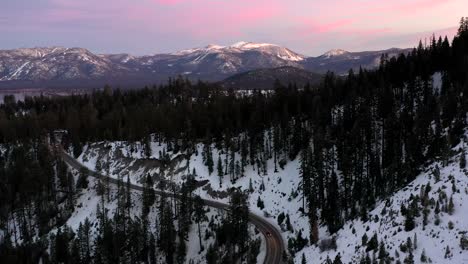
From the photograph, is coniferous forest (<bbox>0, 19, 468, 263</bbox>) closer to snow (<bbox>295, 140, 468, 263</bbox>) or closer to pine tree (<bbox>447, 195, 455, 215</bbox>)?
snow (<bbox>295, 140, 468, 263</bbox>)

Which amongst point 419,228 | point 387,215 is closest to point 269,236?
point 387,215

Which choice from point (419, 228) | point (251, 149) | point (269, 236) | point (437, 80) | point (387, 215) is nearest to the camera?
point (419, 228)

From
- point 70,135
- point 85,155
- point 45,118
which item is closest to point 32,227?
point 85,155

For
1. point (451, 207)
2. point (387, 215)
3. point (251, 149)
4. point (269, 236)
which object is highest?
point (451, 207)

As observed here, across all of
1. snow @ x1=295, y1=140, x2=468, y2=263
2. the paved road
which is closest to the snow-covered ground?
snow @ x1=295, y1=140, x2=468, y2=263

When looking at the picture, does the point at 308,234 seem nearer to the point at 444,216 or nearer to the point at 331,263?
the point at 331,263

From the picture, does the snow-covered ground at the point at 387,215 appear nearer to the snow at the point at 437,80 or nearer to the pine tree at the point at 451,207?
the pine tree at the point at 451,207

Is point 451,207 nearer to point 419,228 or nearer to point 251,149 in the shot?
point 419,228

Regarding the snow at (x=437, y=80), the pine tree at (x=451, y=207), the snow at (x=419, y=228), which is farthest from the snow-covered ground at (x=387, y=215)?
the snow at (x=437, y=80)
